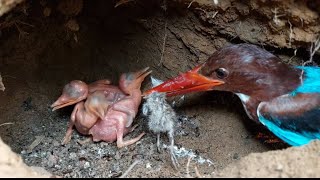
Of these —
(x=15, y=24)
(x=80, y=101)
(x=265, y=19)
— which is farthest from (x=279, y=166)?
(x=15, y=24)

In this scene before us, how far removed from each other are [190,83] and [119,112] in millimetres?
602

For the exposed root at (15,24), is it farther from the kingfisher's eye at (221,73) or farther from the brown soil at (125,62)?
the kingfisher's eye at (221,73)

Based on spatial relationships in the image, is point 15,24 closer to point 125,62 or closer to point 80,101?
point 80,101

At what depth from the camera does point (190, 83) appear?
309 centimetres

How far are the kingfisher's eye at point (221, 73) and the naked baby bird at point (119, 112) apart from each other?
2.12 ft

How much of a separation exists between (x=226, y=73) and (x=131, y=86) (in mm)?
779

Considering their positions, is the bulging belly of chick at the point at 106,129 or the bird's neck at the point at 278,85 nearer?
the bird's neck at the point at 278,85

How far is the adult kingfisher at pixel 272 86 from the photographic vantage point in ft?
9.36

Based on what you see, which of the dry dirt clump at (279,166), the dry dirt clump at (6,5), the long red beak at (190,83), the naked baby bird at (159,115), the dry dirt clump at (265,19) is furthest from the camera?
the naked baby bird at (159,115)

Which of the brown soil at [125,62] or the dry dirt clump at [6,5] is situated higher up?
the dry dirt clump at [6,5]

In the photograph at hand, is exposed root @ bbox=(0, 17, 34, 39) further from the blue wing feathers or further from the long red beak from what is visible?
the blue wing feathers

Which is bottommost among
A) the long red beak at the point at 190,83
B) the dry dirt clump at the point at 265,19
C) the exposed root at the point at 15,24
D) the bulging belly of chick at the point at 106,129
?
the bulging belly of chick at the point at 106,129

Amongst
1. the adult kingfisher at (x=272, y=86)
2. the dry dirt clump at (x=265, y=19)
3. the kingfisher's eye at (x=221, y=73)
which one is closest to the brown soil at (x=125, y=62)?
the dry dirt clump at (x=265, y=19)

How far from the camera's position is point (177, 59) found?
145 inches
